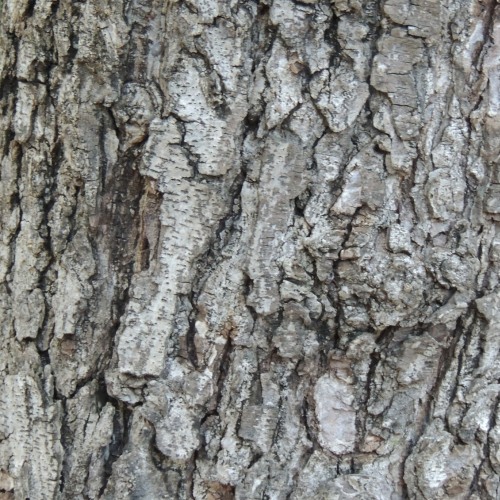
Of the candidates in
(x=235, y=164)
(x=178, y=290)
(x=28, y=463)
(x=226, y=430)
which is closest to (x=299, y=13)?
(x=235, y=164)

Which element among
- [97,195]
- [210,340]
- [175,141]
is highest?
Result: [175,141]

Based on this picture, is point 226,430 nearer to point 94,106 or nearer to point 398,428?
point 398,428

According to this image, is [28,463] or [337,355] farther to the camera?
[28,463]

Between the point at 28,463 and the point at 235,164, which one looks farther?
the point at 28,463

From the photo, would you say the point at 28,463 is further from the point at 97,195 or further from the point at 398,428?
the point at 398,428

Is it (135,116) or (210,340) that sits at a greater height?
(135,116)

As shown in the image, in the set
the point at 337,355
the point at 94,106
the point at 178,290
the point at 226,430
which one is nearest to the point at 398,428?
the point at 337,355
